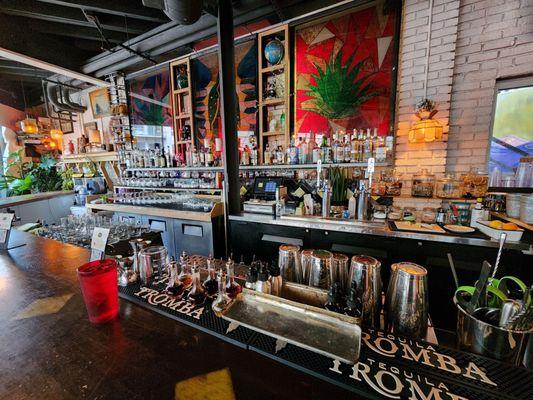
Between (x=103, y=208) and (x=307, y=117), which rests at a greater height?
(x=307, y=117)

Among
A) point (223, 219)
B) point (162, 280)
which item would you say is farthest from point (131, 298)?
point (223, 219)

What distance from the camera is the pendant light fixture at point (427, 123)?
2.67 m

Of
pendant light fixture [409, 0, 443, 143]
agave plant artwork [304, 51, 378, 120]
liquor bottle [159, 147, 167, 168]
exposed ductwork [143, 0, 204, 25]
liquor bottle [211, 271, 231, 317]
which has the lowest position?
liquor bottle [211, 271, 231, 317]

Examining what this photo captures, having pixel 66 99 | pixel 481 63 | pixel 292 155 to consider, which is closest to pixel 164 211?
pixel 292 155

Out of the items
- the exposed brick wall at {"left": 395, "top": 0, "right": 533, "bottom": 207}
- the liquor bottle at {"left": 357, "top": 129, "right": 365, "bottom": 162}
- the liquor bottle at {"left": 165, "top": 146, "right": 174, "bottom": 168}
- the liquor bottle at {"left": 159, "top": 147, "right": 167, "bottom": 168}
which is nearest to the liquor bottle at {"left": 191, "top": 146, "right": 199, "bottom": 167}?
the liquor bottle at {"left": 165, "top": 146, "right": 174, "bottom": 168}

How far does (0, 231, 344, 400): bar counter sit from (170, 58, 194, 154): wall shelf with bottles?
151 inches

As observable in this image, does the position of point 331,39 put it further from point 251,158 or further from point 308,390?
point 308,390

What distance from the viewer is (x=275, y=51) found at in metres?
3.47

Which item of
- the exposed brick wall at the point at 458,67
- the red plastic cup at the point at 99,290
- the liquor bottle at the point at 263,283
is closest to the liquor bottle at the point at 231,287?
the liquor bottle at the point at 263,283

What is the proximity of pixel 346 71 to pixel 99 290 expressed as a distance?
3627 mm

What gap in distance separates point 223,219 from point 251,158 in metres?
1.11

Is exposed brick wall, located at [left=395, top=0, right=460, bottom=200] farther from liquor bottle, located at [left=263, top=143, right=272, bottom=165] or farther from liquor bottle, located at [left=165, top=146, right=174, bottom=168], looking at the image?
liquor bottle, located at [left=165, top=146, right=174, bottom=168]

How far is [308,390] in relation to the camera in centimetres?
64

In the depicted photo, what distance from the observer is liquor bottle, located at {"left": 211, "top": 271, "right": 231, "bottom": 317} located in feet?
3.21
